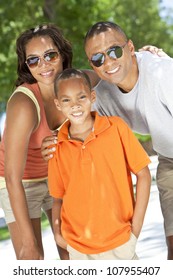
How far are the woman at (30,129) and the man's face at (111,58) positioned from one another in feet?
0.97

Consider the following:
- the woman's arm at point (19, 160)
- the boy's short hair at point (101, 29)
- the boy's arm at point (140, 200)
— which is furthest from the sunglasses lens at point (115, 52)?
the boy's arm at point (140, 200)

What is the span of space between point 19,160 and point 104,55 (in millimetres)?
891

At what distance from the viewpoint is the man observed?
372cm

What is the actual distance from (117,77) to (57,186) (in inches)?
33.1

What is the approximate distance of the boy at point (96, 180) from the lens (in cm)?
340

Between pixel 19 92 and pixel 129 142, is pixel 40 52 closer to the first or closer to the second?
pixel 19 92

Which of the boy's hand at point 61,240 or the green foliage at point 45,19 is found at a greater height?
the green foliage at point 45,19

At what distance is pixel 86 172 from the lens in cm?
343

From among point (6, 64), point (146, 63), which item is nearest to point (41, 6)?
point (6, 64)

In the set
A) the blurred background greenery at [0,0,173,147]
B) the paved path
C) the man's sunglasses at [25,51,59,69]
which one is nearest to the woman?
the man's sunglasses at [25,51,59,69]

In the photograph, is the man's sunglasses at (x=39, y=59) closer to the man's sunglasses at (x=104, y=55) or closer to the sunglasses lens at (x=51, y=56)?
the sunglasses lens at (x=51, y=56)

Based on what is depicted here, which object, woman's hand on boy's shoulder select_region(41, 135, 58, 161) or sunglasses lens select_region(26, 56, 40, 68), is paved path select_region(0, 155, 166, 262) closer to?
woman's hand on boy's shoulder select_region(41, 135, 58, 161)

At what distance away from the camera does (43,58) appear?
381cm

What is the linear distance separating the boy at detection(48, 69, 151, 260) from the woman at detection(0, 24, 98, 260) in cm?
26
